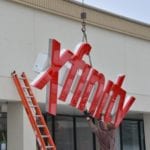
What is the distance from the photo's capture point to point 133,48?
72.6 feet

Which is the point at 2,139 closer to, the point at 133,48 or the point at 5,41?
the point at 5,41

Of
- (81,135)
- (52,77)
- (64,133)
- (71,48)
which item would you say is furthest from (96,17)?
(52,77)

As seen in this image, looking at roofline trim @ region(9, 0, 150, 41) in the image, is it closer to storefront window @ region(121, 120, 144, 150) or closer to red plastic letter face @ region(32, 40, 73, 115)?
red plastic letter face @ region(32, 40, 73, 115)

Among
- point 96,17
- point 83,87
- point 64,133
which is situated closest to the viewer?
point 83,87

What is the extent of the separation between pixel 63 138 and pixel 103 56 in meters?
3.43

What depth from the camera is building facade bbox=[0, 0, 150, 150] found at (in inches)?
634

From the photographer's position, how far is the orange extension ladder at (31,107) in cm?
1489

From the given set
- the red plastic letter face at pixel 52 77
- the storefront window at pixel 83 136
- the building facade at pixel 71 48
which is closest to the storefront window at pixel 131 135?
the building facade at pixel 71 48

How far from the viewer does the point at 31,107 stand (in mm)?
15477

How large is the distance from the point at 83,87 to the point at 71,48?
9.62 feet

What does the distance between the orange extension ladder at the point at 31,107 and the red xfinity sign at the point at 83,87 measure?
0.78 m

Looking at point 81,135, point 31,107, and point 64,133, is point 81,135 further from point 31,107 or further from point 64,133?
point 31,107

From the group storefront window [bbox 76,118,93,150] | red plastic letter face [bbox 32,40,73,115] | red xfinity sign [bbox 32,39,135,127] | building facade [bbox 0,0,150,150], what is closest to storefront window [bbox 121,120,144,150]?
building facade [bbox 0,0,150,150]

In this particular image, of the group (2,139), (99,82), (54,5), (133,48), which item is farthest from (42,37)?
(133,48)
